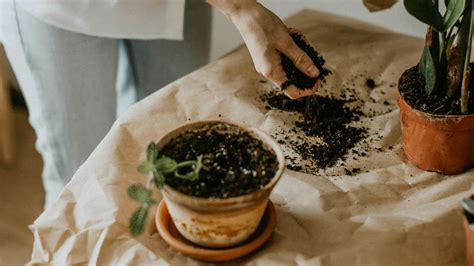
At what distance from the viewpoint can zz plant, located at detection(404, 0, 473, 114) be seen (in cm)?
97

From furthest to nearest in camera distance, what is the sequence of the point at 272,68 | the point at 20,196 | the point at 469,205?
the point at 20,196
the point at 272,68
the point at 469,205

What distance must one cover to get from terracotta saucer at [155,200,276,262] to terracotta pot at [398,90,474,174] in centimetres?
28

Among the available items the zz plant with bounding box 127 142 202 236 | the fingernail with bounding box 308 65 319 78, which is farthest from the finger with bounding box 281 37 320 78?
the zz plant with bounding box 127 142 202 236

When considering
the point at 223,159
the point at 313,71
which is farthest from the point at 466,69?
the point at 223,159

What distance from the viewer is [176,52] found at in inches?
56.7

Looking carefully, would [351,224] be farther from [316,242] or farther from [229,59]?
[229,59]

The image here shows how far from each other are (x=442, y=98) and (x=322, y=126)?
218mm

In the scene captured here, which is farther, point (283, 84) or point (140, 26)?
point (140, 26)

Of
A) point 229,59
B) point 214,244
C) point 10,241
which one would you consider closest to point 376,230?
point 214,244

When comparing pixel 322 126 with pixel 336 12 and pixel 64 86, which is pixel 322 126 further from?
pixel 336 12

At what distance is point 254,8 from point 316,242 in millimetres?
411

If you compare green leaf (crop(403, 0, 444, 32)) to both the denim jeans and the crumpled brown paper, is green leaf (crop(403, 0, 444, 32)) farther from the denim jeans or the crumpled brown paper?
the denim jeans

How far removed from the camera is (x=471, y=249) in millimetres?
834

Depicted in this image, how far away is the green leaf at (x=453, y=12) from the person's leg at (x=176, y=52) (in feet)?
1.99
